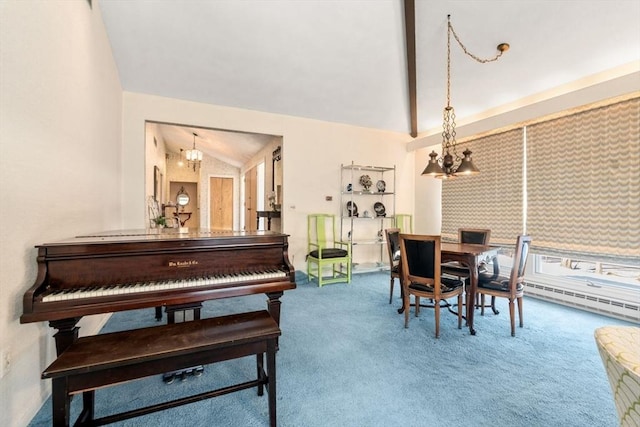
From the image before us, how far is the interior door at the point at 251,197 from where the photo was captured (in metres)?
7.50

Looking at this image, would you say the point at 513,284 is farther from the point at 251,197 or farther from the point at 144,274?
the point at 251,197

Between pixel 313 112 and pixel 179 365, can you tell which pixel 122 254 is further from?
pixel 313 112

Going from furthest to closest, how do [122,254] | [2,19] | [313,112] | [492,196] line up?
[313,112], [492,196], [122,254], [2,19]

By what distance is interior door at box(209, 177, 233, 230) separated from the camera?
932 centimetres

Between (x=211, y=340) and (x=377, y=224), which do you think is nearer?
(x=211, y=340)

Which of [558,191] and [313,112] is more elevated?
[313,112]

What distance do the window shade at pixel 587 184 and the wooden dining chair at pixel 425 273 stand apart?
184 cm

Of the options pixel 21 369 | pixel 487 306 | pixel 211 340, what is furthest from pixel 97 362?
pixel 487 306

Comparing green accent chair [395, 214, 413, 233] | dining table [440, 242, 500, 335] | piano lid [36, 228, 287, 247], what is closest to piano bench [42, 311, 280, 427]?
piano lid [36, 228, 287, 247]

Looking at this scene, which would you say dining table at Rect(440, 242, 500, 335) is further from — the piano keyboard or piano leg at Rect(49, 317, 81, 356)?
piano leg at Rect(49, 317, 81, 356)

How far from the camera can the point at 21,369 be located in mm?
1407

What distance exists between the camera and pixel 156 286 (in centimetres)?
149

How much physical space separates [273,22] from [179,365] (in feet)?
11.2

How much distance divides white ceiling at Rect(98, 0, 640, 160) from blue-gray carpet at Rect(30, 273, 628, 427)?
3019 mm
